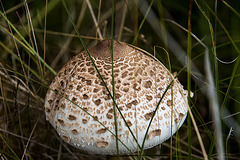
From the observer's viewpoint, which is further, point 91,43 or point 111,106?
point 91,43

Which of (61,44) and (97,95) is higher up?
(61,44)

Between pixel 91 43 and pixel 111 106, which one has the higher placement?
pixel 91 43

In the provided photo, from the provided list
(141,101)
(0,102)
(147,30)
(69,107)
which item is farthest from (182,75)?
(0,102)

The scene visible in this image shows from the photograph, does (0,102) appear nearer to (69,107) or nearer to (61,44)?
(61,44)

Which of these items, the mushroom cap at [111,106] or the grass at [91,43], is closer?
the mushroom cap at [111,106]

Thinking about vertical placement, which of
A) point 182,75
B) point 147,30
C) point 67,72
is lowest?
point 67,72
